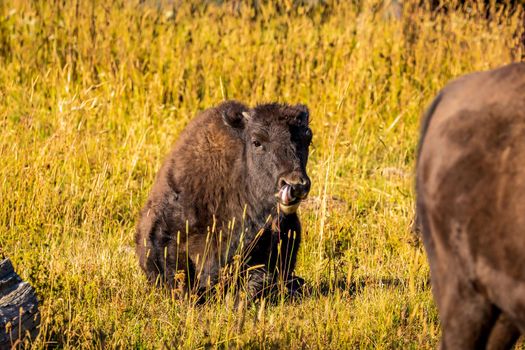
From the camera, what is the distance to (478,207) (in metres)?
3.65

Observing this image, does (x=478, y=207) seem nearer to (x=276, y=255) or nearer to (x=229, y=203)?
(x=276, y=255)

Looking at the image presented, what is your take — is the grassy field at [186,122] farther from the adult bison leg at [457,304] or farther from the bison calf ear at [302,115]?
the adult bison leg at [457,304]

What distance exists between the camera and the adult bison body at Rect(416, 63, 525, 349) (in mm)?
3564

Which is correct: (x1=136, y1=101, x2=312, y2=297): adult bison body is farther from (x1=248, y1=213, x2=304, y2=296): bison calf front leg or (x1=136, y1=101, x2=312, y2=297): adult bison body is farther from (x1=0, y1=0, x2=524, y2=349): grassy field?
(x1=0, y1=0, x2=524, y2=349): grassy field

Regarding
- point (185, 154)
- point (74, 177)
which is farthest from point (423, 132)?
point (74, 177)

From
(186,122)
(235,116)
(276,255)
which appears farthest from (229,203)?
(186,122)

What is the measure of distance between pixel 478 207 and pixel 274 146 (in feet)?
11.4

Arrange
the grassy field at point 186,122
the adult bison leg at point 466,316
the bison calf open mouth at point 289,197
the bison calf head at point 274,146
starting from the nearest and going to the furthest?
the adult bison leg at point 466,316 → the grassy field at point 186,122 → the bison calf open mouth at point 289,197 → the bison calf head at point 274,146

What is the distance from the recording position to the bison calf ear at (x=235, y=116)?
7348 mm

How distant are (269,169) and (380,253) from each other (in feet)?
4.23

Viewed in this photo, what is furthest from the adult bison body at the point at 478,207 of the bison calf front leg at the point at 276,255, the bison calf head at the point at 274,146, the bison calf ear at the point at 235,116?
the bison calf ear at the point at 235,116

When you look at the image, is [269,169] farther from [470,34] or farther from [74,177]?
[470,34]

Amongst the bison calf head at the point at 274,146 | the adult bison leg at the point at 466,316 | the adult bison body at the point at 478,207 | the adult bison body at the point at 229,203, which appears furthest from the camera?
the adult bison body at the point at 229,203

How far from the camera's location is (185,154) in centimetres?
735
